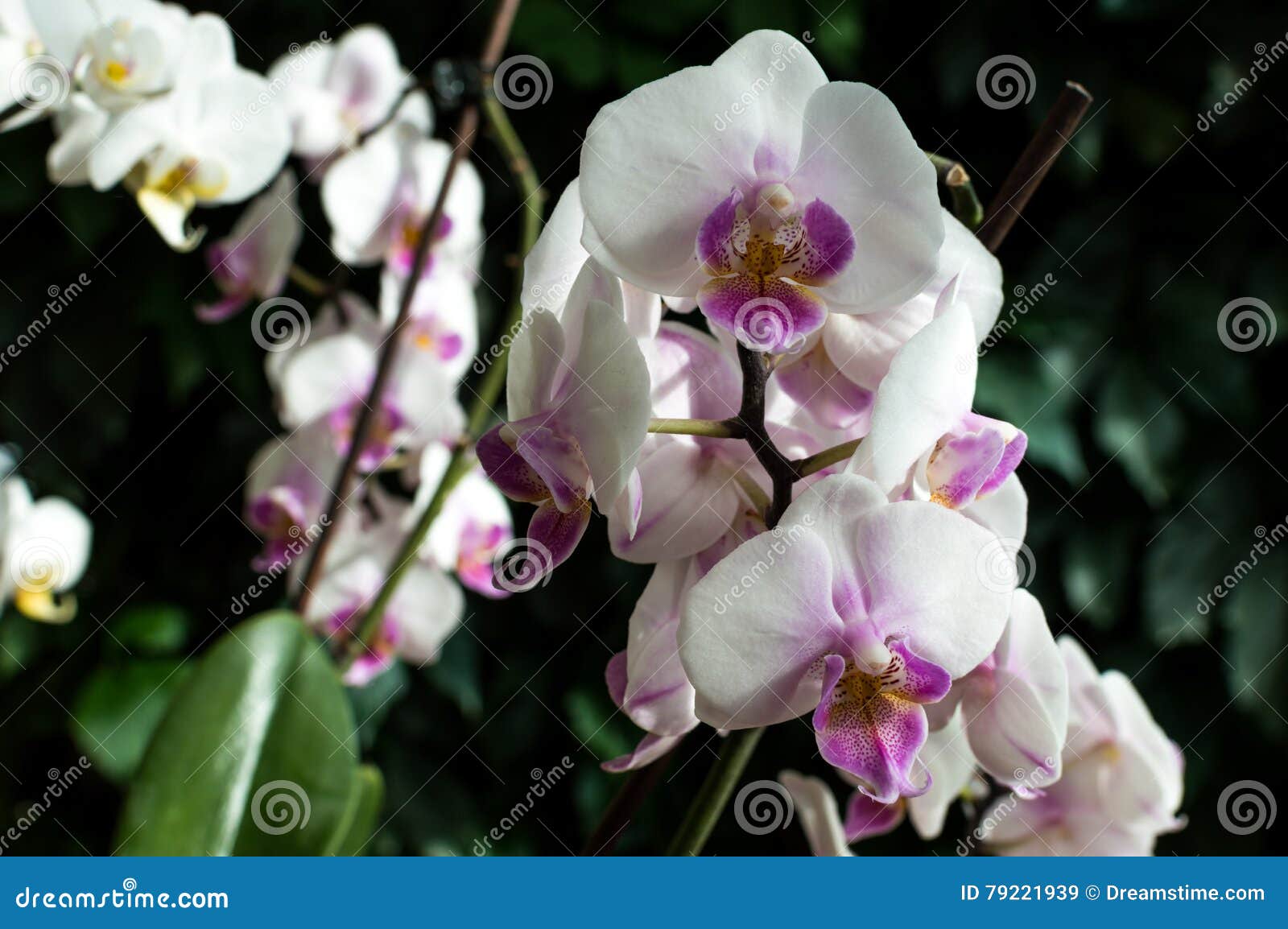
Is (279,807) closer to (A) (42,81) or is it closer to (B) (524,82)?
(A) (42,81)

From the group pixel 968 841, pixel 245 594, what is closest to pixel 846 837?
pixel 968 841

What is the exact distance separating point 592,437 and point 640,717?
8 centimetres

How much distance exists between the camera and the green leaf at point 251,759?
408 millimetres

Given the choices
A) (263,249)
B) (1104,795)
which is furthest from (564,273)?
(263,249)

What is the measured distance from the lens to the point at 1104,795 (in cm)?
43

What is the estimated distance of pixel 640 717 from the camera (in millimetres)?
280

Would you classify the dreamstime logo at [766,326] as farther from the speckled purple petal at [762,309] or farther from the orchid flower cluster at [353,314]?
the orchid flower cluster at [353,314]

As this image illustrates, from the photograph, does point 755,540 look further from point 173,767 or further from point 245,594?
point 245,594

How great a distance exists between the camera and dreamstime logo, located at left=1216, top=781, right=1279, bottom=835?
1117 mm

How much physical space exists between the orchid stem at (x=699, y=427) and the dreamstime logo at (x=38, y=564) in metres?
0.55

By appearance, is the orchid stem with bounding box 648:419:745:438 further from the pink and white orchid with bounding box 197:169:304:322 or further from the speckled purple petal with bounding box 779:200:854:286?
the pink and white orchid with bounding box 197:169:304:322
